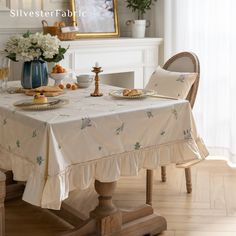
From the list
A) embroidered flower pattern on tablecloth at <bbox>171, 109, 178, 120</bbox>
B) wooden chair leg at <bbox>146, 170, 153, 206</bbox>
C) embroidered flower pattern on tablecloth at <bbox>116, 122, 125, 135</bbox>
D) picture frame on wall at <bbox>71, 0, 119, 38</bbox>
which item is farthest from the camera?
picture frame on wall at <bbox>71, 0, 119, 38</bbox>

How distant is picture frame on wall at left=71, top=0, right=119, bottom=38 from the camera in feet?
14.6

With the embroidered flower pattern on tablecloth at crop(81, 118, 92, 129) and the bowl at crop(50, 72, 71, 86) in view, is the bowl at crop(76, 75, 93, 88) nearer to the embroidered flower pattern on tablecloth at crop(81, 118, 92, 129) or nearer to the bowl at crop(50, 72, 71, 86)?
the bowl at crop(50, 72, 71, 86)

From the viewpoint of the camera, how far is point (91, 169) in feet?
8.05

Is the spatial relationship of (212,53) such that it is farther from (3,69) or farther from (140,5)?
(3,69)

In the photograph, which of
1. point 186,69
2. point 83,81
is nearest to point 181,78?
point 186,69

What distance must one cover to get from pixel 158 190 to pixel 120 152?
124 cm

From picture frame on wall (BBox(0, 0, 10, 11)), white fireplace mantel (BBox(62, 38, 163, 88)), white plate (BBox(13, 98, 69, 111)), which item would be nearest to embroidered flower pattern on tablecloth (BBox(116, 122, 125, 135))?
white plate (BBox(13, 98, 69, 111))

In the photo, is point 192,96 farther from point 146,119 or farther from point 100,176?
point 100,176

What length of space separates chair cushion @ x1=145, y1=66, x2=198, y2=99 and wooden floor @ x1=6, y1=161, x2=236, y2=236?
0.72 metres

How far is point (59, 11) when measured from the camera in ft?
14.5

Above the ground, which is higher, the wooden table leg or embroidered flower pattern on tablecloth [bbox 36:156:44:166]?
embroidered flower pattern on tablecloth [bbox 36:156:44:166]

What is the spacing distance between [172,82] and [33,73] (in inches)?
37.5

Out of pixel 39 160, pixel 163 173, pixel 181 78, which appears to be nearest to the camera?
pixel 39 160

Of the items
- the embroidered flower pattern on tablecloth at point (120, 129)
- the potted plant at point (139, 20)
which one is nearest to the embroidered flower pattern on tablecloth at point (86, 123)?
the embroidered flower pattern on tablecloth at point (120, 129)
